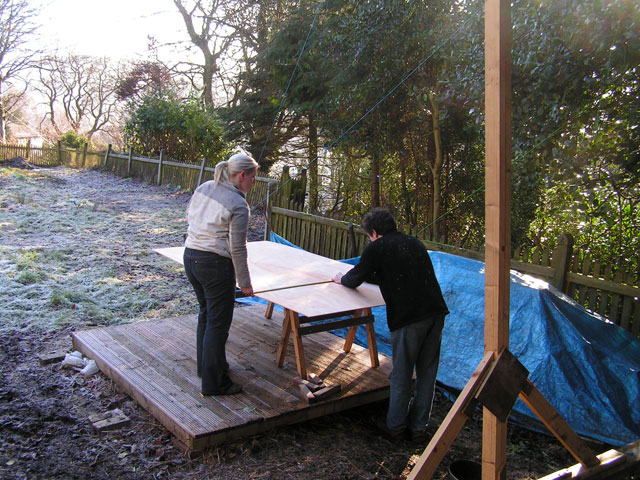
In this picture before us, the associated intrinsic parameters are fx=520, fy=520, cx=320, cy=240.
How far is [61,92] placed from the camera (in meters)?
33.2

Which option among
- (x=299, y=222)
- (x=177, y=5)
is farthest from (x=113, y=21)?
(x=299, y=222)

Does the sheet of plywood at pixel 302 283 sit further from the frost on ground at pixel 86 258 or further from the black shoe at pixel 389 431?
the frost on ground at pixel 86 258

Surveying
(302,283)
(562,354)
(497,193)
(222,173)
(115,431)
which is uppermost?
(222,173)

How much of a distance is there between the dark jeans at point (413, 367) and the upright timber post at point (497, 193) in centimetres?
96

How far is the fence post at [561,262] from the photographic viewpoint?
4398 millimetres

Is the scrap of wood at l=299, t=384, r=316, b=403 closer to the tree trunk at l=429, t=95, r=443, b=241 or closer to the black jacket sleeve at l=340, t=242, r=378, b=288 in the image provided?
the black jacket sleeve at l=340, t=242, r=378, b=288

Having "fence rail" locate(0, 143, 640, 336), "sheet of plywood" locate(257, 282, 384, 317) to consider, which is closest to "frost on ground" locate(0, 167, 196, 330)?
"fence rail" locate(0, 143, 640, 336)

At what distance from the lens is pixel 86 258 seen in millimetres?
7516

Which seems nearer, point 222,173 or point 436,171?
point 222,173

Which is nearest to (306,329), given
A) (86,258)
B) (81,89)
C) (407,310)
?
(407,310)

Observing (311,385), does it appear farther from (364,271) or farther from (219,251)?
(219,251)

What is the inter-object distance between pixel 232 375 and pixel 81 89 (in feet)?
112

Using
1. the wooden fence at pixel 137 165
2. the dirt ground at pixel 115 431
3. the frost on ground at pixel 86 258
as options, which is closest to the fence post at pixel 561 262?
the dirt ground at pixel 115 431

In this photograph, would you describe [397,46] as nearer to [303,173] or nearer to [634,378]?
[303,173]
